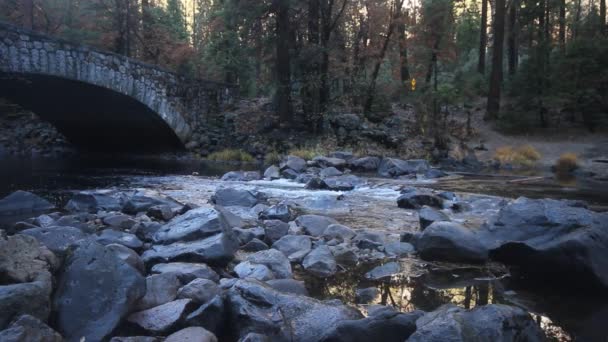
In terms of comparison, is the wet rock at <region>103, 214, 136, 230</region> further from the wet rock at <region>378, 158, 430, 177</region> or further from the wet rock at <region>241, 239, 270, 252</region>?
the wet rock at <region>378, 158, 430, 177</region>

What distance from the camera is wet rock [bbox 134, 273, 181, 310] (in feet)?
10.1

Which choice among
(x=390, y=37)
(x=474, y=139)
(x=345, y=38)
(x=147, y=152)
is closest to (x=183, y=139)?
(x=147, y=152)

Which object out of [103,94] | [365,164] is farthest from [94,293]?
[103,94]

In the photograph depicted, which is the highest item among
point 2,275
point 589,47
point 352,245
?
point 589,47

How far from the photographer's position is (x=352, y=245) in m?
5.14

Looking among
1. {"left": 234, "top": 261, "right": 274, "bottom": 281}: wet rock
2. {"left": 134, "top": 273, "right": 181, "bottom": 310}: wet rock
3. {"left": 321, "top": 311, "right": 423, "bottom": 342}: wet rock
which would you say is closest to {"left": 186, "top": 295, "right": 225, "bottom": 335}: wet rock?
{"left": 134, "top": 273, "right": 181, "bottom": 310}: wet rock

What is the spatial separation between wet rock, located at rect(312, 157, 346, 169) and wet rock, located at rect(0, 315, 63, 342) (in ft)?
37.8

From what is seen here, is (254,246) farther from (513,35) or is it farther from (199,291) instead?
(513,35)

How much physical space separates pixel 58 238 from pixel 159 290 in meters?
1.04

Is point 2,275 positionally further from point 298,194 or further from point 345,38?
point 345,38

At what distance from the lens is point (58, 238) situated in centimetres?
372

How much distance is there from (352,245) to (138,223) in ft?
7.76

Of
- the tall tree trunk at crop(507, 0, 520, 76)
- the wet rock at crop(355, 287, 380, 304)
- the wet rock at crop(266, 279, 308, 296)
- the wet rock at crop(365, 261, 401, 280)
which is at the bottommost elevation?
the wet rock at crop(355, 287, 380, 304)

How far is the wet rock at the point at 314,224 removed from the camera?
563cm
